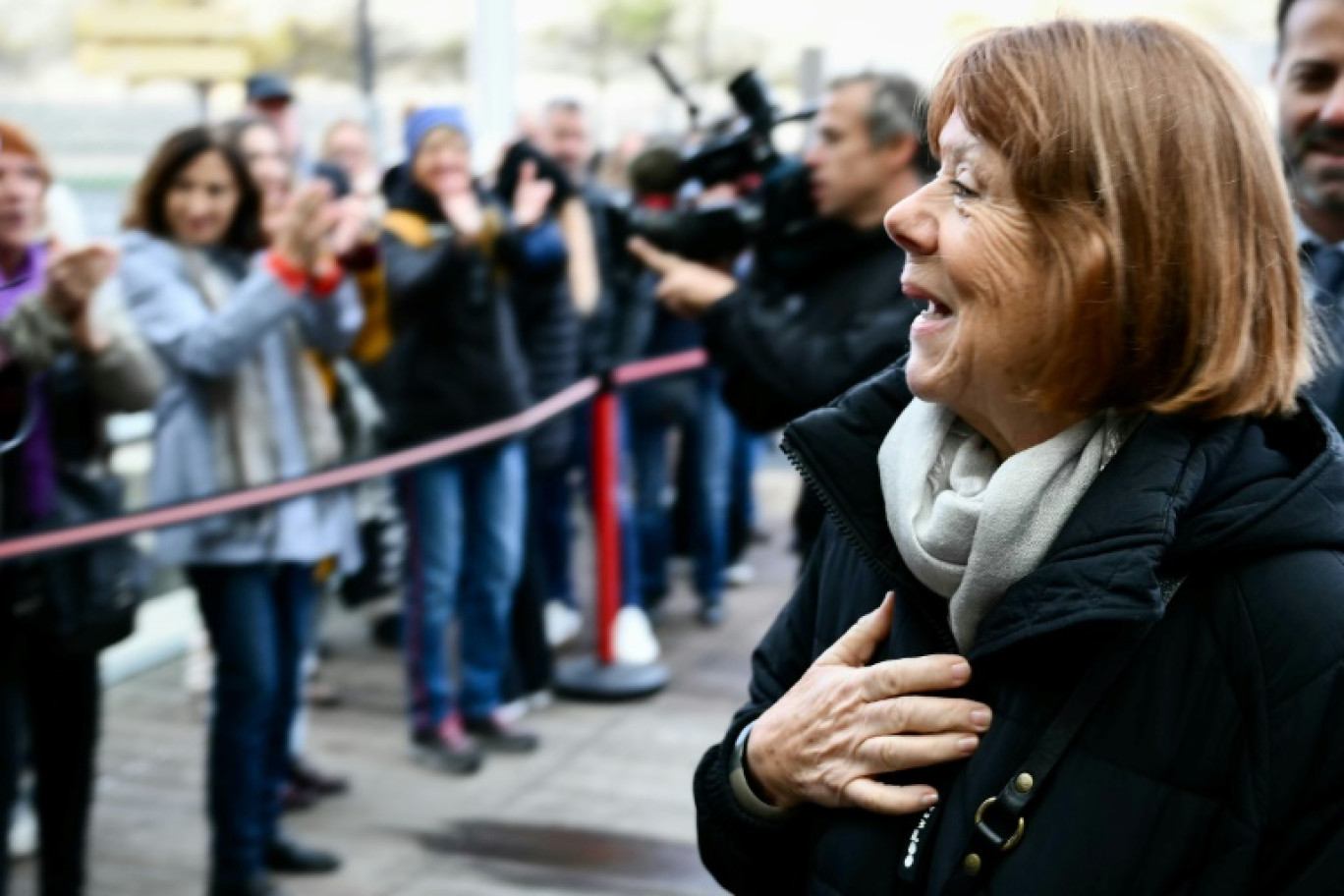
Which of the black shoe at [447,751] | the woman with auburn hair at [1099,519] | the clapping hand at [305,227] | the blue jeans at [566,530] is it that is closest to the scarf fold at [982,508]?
the woman with auburn hair at [1099,519]

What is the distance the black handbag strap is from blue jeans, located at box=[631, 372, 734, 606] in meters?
5.91

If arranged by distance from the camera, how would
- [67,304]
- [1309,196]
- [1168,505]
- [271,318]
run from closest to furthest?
[1168,505]
[1309,196]
[67,304]
[271,318]

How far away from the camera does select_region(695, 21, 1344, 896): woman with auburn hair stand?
1416 mm

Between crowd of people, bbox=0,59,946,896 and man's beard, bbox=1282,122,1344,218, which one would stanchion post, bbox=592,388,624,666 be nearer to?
crowd of people, bbox=0,59,946,896

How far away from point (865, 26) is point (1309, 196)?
10.9m

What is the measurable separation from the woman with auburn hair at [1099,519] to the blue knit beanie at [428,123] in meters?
4.22

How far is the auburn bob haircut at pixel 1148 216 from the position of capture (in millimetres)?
1471

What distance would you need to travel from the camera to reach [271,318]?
175 inches

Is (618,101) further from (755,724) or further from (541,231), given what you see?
(755,724)

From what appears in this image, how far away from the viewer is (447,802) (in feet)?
17.6

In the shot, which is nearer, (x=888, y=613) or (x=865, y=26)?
(x=888, y=613)

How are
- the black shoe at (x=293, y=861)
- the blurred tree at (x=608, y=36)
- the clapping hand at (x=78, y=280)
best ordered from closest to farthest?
the clapping hand at (x=78, y=280)
the black shoe at (x=293, y=861)
the blurred tree at (x=608, y=36)

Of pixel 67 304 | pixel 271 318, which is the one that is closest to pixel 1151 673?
pixel 67 304

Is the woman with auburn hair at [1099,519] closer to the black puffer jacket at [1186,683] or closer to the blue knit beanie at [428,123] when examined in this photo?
the black puffer jacket at [1186,683]
